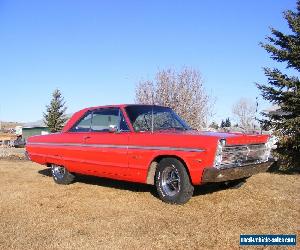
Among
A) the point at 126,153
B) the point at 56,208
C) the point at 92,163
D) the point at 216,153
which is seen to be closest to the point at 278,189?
the point at 216,153

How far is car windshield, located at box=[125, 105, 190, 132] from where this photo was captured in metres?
7.23

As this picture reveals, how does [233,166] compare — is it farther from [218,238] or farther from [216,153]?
→ [218,238]

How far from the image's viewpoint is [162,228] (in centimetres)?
502

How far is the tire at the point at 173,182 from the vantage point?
6.15 m

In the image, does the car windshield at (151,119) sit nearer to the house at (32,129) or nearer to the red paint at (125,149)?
the red paint at (125,149)

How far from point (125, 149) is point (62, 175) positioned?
2.56 metres

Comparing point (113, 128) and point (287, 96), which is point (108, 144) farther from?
point (287, 96)

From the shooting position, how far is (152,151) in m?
6.57

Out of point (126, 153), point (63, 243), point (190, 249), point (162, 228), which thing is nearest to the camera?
point (190, 249)

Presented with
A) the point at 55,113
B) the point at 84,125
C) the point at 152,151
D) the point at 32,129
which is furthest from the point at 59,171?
the point at 32,129

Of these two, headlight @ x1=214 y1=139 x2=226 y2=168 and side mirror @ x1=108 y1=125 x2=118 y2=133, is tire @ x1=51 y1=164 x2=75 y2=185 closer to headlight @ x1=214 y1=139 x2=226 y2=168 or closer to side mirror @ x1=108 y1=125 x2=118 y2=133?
side mirror @ x1=108 y1=125 x2=118 y2=133

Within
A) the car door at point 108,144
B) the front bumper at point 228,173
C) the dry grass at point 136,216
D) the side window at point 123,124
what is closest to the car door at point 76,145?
the car door at point 108,144

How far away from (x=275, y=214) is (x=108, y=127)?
3.54 meters

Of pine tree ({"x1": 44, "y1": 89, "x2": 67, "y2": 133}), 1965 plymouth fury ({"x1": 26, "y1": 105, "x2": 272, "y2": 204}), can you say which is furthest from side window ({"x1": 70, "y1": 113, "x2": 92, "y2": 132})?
pine tree ({"x1": 44, "y1": 89, "x2": 67, "y2": 133})
